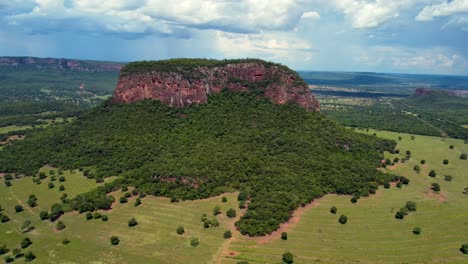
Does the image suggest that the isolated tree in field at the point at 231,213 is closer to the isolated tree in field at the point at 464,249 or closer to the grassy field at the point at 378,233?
the grassy field at the point at 378,233

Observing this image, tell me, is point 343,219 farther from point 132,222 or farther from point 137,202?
point 137,202

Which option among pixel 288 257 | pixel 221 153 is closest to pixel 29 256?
pixel 288 257

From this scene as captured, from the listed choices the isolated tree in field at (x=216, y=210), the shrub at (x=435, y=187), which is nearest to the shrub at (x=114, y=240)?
the isolated tree in field at (x=216, y=210)

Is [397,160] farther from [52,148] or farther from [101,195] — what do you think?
[52,148]

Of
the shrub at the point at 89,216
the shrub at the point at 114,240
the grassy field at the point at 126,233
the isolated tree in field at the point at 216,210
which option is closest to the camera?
the grassy field at the point at 126,233

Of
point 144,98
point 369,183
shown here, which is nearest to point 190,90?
point 144,98

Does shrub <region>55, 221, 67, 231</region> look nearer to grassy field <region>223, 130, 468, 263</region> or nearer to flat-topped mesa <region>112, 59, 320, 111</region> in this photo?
grassy field <region>223, 130, 468, 263</region>
